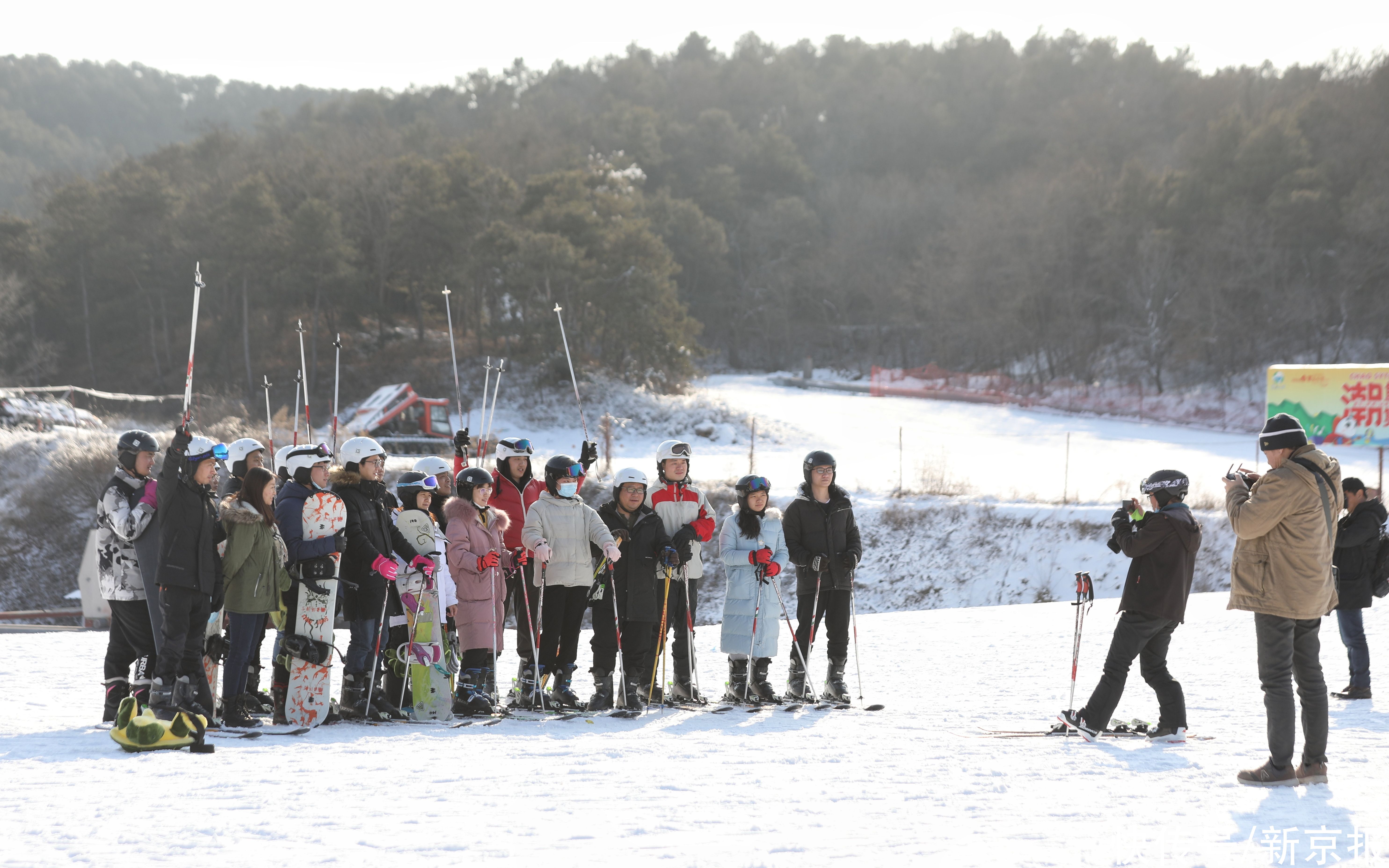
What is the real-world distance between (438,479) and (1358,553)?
20.3 feet

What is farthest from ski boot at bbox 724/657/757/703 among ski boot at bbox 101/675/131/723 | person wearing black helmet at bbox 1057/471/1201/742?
ski boot at bbox 101/675/131/723

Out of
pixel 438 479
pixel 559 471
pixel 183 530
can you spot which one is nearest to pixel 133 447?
pixel 183 530

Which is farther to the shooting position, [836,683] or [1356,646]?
[836,683]

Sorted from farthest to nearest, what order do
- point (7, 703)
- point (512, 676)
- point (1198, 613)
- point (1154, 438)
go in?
point (1154, 438) → point (1198, 613) → point (512, 676) → point (7, 703)

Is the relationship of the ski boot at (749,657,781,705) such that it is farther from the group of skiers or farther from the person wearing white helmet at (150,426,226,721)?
the person wearing white helmet at (150,426,226,721)

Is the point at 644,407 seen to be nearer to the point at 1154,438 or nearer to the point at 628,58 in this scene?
the point at 1154,438

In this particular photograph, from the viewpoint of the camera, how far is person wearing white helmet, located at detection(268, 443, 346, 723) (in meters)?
6.51

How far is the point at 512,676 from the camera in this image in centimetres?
905

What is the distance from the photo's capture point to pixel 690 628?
7.78 meters

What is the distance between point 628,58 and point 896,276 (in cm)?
3290

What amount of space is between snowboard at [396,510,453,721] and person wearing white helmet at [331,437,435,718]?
9 cm

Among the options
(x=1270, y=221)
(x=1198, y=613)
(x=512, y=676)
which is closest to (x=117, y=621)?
(x=512, y=676)

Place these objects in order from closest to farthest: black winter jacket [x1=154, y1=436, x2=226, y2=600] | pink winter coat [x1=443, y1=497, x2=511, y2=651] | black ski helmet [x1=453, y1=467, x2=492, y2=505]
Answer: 1. black winter jacket [x1=154, y1=436, x2=226, y2=600]
2. pink winter coat [x1=443, y1=497, x2=511, y2=651]
3. black ski helmet [x1=453, y1=467, x2=492, y2=505]

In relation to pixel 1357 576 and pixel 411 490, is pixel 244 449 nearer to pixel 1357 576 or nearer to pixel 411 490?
pixel 411 490
